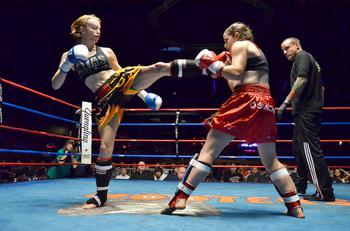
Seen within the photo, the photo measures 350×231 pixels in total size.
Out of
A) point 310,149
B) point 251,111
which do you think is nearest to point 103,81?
point 251,111

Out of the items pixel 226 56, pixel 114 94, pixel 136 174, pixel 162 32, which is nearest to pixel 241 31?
pixel 226 56

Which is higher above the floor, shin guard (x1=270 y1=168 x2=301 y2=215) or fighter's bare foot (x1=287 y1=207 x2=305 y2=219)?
shin guard (x1=270 y1=168 x2=301 y2=215)

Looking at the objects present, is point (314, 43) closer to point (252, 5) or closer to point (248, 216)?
point (252, 5)

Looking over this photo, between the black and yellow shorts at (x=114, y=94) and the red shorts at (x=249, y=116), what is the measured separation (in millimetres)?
565

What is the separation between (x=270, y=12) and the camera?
7168 millimetres

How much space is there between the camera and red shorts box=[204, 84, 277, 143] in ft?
5.70

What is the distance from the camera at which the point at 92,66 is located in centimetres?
211

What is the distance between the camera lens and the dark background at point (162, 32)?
7062 millimetres

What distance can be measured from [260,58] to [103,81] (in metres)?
0.94

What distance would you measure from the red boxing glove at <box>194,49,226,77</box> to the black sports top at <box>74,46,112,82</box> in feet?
2.19

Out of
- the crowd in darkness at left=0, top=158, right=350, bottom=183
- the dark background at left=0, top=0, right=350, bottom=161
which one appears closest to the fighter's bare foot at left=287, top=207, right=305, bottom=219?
the crowd in darkness at left=0, top=158, right=350, bottom=183

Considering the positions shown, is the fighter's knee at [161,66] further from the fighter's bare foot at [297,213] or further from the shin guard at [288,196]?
the fighter's bare foot at [297,213]

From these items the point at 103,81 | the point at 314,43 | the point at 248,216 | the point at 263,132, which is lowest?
the point at 248,216

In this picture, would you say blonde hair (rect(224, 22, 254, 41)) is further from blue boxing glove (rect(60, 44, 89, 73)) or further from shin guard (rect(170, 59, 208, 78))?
blue boxing glove (rect(60, 44, 89, 73))
